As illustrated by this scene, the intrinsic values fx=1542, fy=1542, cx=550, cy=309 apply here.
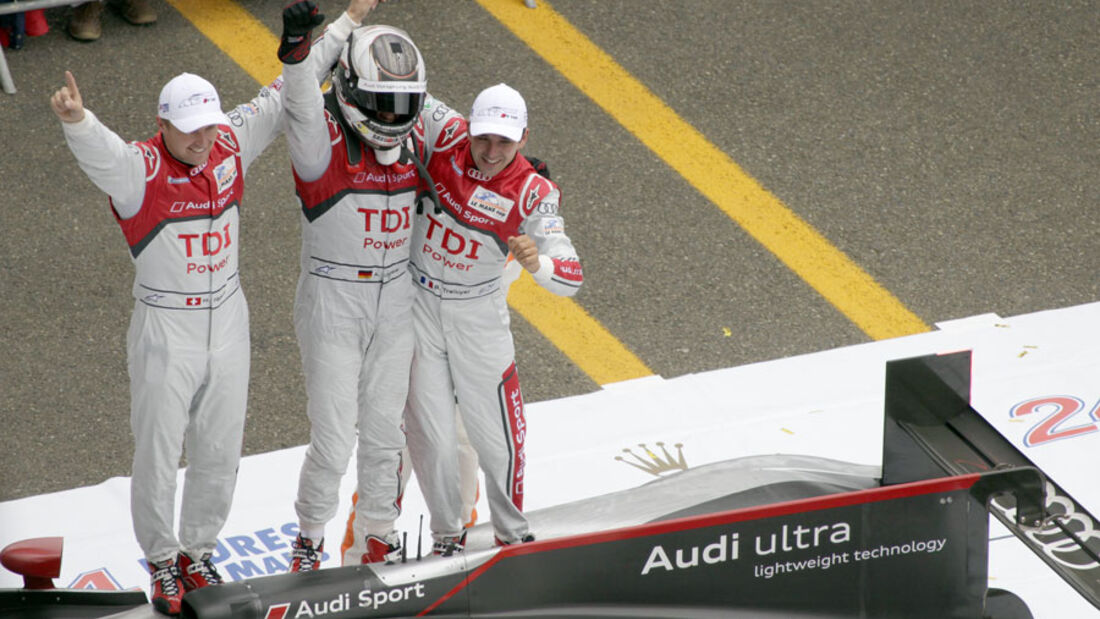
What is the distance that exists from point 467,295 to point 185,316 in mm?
873

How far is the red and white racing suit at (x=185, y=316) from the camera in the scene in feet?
14.3

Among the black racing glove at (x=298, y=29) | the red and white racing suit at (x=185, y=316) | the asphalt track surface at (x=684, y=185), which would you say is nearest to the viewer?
the black racing glove at (x=298, y=29)

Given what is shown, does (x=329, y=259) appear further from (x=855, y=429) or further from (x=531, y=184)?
(x=855, y=429)

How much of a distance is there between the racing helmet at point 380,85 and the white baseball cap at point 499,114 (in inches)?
7.2

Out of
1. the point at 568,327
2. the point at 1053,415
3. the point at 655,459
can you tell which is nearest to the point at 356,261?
the point at 655,459

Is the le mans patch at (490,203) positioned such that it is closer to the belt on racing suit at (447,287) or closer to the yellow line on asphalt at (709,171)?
the belt on racing suit at (447,287)

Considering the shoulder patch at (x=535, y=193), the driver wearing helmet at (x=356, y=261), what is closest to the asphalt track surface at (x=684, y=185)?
the driver wearing helmet at (x=356, y=261)

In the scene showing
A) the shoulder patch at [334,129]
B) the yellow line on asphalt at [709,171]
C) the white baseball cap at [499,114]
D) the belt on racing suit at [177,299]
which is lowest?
the belt on racing suit at [177,299]

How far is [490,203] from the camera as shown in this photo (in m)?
4.71

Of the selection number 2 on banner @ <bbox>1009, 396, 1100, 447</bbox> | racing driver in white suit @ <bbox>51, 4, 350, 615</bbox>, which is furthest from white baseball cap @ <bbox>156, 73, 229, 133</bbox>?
number 2 on banner @ <bbox>1009, 396, 1100, 447</bbox>

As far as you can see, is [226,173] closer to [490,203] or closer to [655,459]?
[490,203]

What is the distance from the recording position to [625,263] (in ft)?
24.1

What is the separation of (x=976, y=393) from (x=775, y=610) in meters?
2.18

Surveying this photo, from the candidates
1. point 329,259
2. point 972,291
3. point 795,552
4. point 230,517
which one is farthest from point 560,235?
point 972,291
